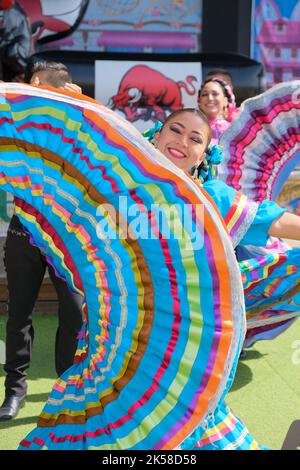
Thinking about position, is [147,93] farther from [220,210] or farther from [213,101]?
[220,210]

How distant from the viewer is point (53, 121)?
173cm

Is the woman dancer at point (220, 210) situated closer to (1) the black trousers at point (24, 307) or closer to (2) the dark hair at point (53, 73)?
(2) the dark hair at point (53, 73)

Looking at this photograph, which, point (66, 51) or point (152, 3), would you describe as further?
point (152, 3)

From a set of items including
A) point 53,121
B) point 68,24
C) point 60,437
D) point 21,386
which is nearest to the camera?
point 53,121

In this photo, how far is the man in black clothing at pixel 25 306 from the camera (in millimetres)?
2914

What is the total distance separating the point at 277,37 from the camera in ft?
28.0

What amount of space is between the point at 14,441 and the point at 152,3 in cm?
643

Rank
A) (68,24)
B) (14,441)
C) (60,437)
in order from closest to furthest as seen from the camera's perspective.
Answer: (60,437), (14,441), (68,24)

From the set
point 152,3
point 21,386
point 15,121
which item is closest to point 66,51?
point 152,3

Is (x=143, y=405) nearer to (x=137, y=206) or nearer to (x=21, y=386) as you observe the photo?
(x=137, y=206)
